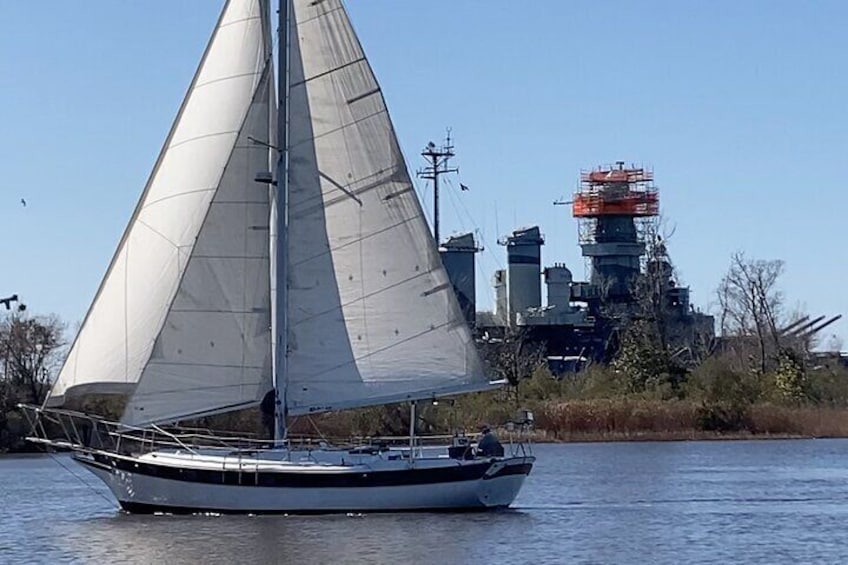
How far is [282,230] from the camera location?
4075cm

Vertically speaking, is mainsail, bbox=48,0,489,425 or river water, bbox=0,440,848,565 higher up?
mainsail, bbox=48,0,489,425

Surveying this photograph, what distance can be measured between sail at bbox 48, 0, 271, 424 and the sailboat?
0.14 ft

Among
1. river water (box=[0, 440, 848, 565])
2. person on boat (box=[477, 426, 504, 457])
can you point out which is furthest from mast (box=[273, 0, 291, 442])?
person on boat (box=[477, 426, 504, 457])

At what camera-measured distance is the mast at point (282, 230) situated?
40.5 meters

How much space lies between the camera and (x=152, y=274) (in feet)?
132

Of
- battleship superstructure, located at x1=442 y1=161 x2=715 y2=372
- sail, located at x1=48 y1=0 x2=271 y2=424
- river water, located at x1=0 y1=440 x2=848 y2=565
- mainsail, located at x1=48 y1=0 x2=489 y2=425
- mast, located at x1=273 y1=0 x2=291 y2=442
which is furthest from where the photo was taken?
battleship superstructure, located at x1=442 y1=161 x2=715 y2=372

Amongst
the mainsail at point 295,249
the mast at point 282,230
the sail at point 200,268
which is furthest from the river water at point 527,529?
the mainsail at point 295,249

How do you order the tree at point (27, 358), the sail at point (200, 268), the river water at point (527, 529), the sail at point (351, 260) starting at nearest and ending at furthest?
the river water at point (527, 529), the sail at point (200, 268), the sail at point (351, 260), the tree at point (27, 358)

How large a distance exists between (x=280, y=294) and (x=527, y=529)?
26.0 ft

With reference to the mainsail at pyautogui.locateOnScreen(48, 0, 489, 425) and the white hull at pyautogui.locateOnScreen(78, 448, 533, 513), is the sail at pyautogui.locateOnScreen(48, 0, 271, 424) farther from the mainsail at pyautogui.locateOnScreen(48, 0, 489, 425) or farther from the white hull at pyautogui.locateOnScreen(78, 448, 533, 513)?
the white hull at pyautogui.locateOnScreen(78, 448, 533, 513)

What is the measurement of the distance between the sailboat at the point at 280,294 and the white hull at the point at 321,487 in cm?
5

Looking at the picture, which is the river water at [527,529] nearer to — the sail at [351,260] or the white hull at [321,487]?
the white hull at [321,487]

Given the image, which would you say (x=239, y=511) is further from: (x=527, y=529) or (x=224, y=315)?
(x=527, y=529)

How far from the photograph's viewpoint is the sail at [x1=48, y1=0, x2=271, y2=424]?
131 feet
